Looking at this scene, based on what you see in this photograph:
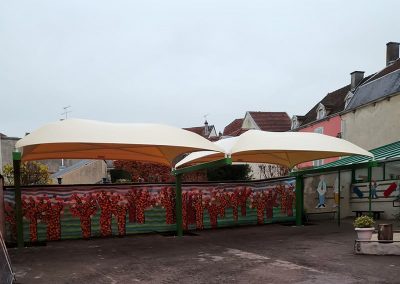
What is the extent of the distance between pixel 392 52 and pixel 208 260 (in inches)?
1128

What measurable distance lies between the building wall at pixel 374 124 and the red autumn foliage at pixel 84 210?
12.2m

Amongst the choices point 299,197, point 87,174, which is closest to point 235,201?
point 299,197

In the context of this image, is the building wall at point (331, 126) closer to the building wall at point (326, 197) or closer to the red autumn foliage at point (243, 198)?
the building wall at point (326, 197)

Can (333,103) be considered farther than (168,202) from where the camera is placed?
Yes

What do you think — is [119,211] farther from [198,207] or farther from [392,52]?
[392,52]

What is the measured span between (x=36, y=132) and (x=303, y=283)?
647 centimetres

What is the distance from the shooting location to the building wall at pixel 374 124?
17.2 meters

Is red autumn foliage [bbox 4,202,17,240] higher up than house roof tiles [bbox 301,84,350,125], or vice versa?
house roof tiles [bbox 301,84,350,125]

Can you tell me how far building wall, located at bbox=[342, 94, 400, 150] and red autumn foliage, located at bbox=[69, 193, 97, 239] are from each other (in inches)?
479

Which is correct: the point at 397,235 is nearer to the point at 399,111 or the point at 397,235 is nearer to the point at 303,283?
the point at 303,283

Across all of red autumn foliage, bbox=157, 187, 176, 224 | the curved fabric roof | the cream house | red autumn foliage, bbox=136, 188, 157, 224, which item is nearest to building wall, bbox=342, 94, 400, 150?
the cream house

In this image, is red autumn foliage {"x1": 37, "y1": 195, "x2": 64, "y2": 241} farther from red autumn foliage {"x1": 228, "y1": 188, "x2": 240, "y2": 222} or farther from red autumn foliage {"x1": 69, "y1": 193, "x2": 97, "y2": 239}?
red autumn foliage {"x1": 228, "y1": 188, "x2": 240, "y2": 222}

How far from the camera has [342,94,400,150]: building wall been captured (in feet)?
56.6

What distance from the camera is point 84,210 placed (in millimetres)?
12430
